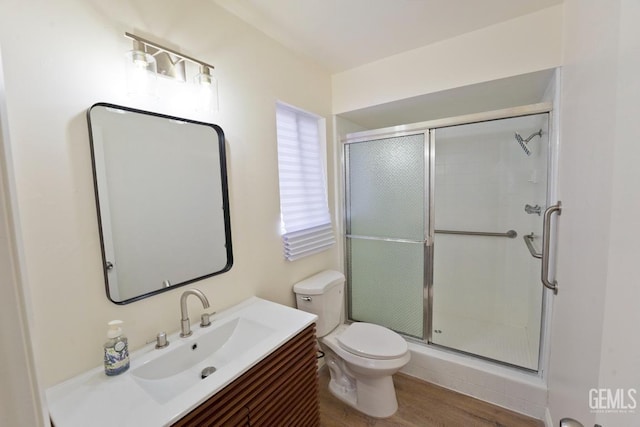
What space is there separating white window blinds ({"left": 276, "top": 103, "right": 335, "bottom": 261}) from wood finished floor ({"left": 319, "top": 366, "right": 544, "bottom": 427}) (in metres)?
1.06

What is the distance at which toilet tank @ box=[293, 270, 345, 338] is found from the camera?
184cm

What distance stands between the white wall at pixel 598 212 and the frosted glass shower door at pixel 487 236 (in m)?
0.91

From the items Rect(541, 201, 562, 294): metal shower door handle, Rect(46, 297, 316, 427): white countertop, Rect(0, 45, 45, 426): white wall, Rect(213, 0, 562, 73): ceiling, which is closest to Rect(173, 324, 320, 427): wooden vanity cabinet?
Rect(46, 297, 316, 427): white countertop

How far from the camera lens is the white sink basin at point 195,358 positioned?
1.03 metres

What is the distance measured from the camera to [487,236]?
2.61 meters

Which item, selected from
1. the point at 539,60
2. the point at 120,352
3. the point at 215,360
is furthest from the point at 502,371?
the point at 120,352

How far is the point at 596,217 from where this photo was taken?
2.76ft

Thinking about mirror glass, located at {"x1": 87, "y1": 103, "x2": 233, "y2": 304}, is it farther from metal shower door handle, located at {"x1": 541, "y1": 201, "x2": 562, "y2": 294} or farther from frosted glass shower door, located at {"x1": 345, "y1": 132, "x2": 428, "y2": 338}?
metal shower door handle, located at {"x1": 541, "y1": 201, "x2": 562, "y2": 294}

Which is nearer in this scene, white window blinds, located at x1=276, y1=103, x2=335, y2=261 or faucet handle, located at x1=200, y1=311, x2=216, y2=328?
faucet handle, located at x1=200, y1=311, x2=216, y2=328

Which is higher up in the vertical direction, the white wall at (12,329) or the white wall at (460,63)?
the white wall at (460,63)

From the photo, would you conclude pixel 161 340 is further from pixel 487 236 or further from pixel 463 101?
pixel 487 236

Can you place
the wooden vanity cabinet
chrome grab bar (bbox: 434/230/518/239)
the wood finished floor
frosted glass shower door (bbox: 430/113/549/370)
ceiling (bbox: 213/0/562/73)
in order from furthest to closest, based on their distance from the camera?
1. chrome grab bar (bbox: 434/230/518/239)
2. frosted glass shower door (bbox: 430/113/549/370)
3. the wood finished floor
4. ceiling (bbox: 213/0/562/73)
5. the wooden vanity cabinet

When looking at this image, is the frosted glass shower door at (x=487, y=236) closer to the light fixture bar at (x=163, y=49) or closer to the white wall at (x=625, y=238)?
the white wall at (x=625, y=238)

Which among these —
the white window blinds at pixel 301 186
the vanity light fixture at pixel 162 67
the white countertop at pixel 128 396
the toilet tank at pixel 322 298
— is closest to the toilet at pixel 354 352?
the toilet tank at pixel 322 298
